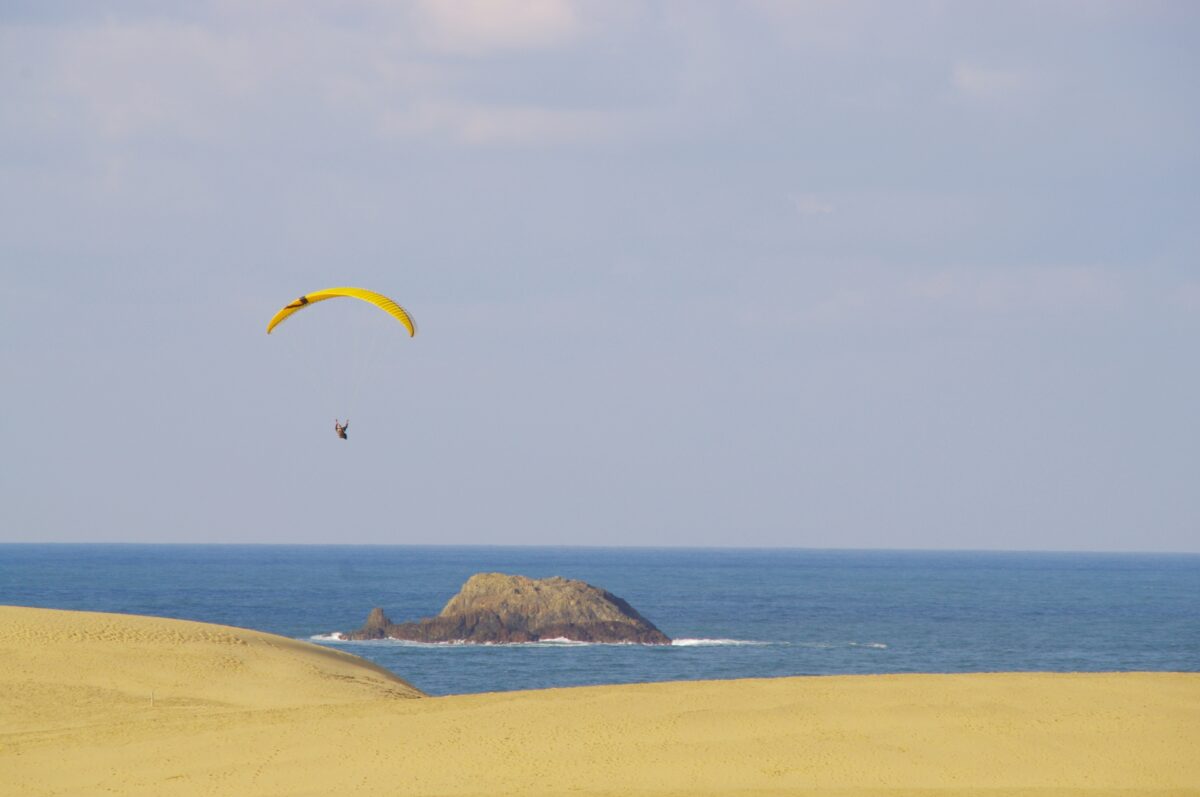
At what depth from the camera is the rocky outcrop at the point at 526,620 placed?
80562 millimetres

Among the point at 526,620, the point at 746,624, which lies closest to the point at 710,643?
the point at 526,620

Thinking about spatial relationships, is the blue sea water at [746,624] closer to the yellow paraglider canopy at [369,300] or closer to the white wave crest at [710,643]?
the white wave crest at [710,643]

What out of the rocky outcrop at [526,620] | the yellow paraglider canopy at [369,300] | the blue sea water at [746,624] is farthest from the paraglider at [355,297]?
the rocky outcrop at [526,620]

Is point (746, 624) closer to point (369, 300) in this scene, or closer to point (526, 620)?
point (526, 620)

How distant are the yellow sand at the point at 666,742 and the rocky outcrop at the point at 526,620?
5310 centimetres

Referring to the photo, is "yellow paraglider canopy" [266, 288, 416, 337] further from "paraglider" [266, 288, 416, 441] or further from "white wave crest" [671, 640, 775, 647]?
"white wave crest" [671, 640, 775, 647]

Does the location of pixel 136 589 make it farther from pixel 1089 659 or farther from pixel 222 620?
pixel 1089 659

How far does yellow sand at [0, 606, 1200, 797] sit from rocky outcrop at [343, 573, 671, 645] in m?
53.1

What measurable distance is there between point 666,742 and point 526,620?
2432 inches

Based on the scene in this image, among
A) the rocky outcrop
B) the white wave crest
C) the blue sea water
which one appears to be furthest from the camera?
the rocky outcrop

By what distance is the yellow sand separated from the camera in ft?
66.9

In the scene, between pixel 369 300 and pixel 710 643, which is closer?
pixel 369 300

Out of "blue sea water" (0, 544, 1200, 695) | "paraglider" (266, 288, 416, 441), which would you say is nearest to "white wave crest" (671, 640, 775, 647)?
"blue sea water" (0, 544, 1200, 695)

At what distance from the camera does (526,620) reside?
82.8 meters
